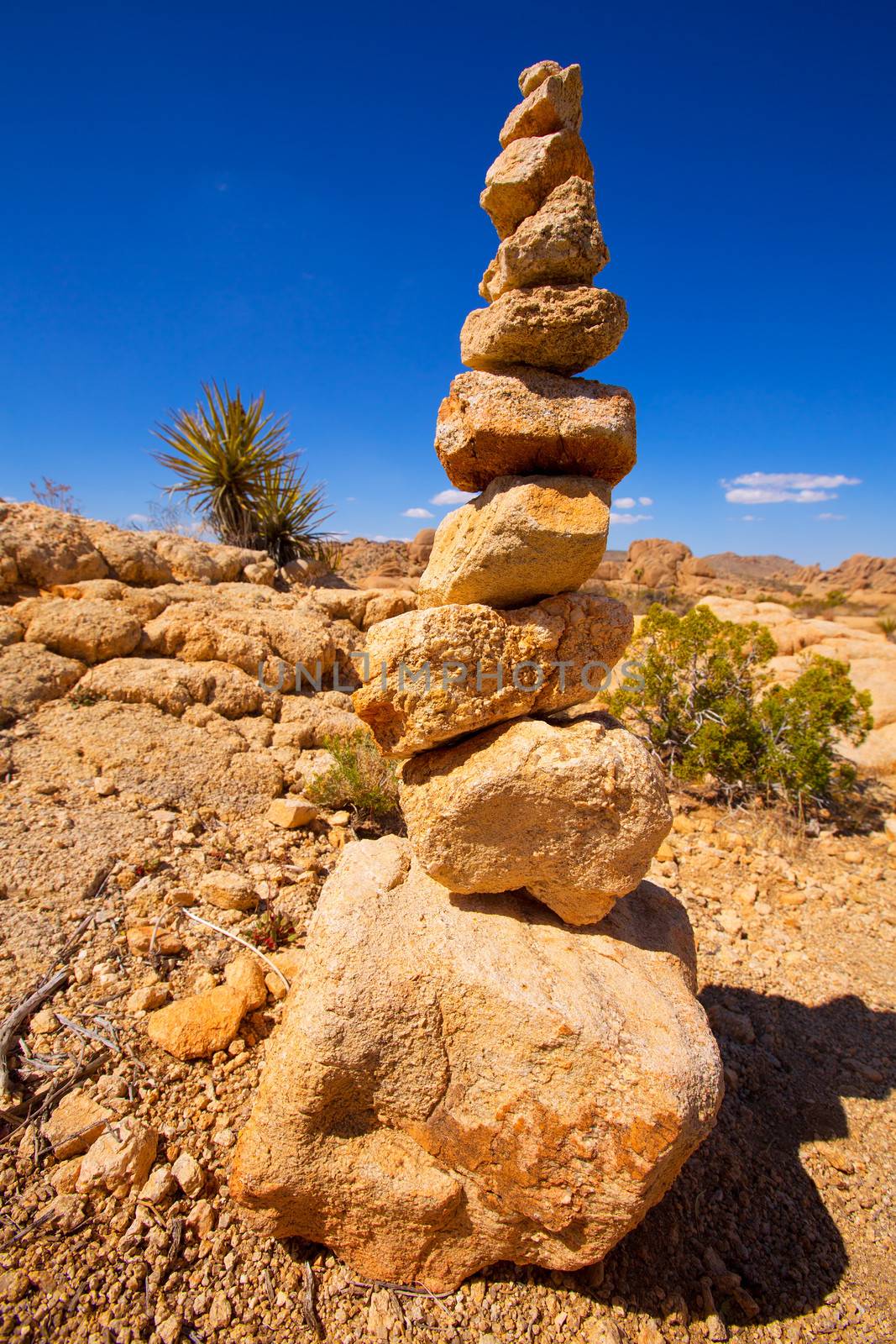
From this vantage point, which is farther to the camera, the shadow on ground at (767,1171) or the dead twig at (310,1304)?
the shadow on ground at (767,1171)

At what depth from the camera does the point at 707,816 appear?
5.38 metres

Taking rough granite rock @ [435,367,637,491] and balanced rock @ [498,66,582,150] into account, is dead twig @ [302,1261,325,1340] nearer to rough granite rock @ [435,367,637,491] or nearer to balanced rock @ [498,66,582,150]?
rough granite rock @ [435,367,637,491]

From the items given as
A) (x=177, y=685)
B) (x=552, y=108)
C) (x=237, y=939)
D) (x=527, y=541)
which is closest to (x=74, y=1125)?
(x=237, y=939)

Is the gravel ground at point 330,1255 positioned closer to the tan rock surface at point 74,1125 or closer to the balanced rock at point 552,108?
the tan rock surface at point 74,1125

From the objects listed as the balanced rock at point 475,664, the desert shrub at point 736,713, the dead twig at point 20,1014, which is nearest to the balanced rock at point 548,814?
the balanced rock at point 475,664

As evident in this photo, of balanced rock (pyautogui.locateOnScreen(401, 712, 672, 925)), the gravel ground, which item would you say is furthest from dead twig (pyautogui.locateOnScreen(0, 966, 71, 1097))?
balanced rock (pyautogui.locateOnScreen(401, 712, 672, 925))

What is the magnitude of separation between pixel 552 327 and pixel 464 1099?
2.74 metres

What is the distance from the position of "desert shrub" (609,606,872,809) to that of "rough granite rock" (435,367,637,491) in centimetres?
403

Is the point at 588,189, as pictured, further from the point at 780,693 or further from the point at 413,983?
the point at 780,693

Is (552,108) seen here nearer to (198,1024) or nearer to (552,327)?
(552,327)

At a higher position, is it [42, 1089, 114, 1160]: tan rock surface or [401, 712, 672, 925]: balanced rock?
[401, 712, 672, 925]: balanced rock

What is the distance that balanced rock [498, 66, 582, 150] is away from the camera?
2.12 metres

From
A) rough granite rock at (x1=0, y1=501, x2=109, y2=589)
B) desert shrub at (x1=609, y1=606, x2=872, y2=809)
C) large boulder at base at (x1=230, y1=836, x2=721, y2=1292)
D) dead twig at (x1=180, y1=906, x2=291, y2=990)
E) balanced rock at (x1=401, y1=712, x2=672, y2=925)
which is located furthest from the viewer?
desert shrub at (x1=609, y1=606, x2=872, y2=809)

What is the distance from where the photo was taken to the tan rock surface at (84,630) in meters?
4.76
